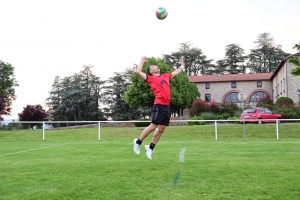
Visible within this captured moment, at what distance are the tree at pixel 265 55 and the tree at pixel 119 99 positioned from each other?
28.7 meters

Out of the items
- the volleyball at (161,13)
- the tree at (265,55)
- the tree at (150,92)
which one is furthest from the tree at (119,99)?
the volleyball at (161,13)

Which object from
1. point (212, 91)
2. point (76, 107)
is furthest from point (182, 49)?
point (76, 107)

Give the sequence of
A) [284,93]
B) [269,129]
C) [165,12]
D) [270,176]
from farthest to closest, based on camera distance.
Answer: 1. [284,93]
2. [269,129]
3. [165,12]
4. [270,176]

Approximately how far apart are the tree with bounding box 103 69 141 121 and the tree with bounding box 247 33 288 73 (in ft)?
94.3

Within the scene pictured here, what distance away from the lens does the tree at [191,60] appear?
7481 cm

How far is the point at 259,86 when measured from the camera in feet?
212

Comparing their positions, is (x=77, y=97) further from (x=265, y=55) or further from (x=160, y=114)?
(x=160, y=114)

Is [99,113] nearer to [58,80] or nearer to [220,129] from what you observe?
[58,80]

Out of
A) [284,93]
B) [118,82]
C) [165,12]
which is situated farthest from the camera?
[118,82]

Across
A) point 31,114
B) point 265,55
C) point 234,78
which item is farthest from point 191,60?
point 31,114

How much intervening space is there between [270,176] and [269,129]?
20542 mm

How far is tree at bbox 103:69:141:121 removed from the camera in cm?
7119

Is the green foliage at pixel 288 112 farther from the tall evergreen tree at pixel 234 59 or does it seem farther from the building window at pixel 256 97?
the tall evergreen tree at pixel 234 59

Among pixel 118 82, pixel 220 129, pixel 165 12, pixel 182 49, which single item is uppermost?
pixel 182 49
